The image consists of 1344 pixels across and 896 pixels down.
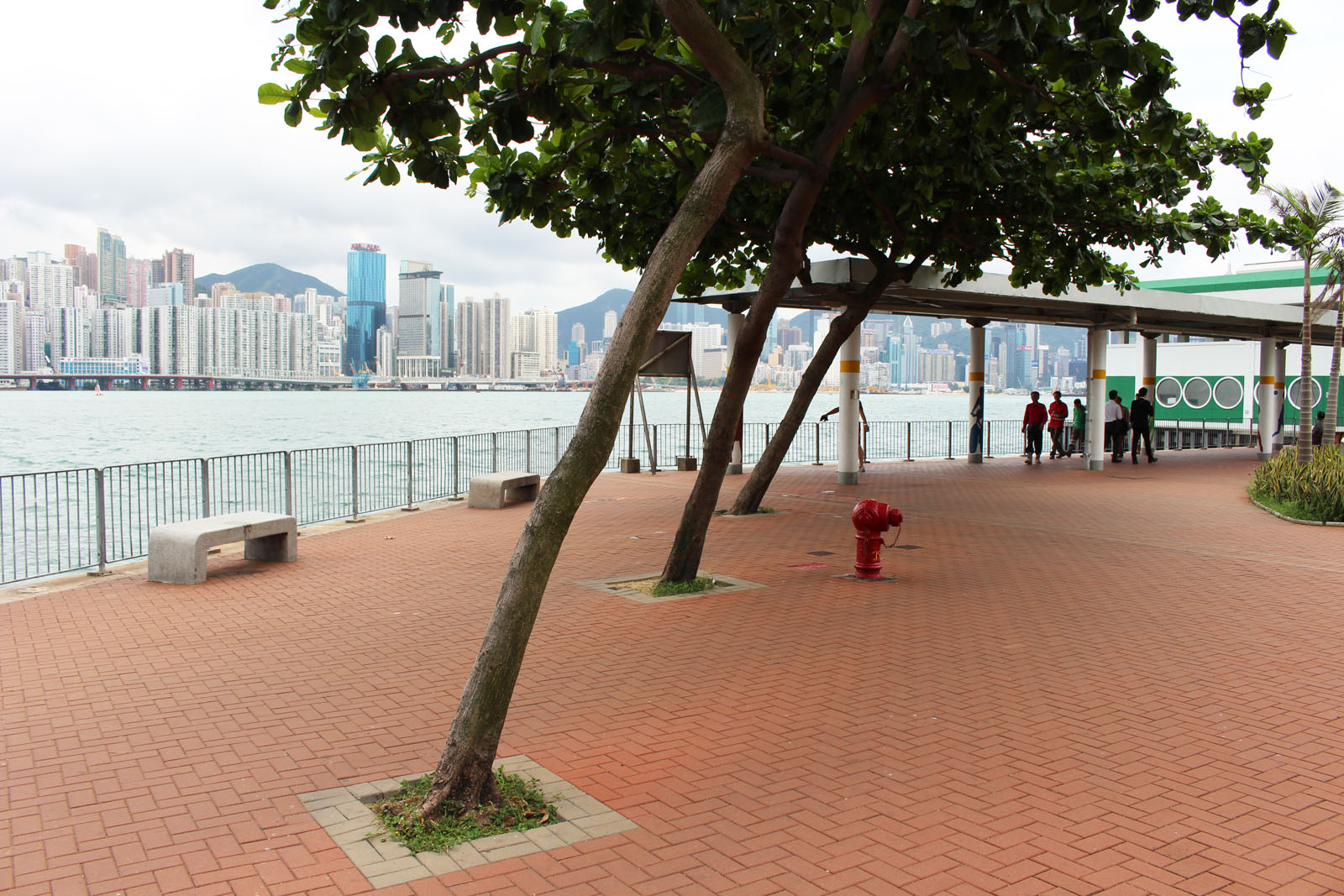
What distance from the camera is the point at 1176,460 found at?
29.2 metres

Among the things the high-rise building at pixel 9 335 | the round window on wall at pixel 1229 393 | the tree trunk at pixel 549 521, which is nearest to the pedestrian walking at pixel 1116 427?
the round window on wall at pixel 1229 393

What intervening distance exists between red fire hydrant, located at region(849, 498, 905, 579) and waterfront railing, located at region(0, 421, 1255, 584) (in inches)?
148

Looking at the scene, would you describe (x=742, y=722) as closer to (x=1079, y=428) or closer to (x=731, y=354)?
(x=731, y=354)

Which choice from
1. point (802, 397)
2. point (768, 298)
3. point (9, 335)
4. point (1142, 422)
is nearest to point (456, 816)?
point (768, 298)

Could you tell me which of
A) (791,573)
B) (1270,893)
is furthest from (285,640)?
(1270,893)

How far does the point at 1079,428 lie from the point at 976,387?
17.5 ft

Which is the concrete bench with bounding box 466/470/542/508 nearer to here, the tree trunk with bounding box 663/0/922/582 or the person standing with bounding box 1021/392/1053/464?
the tree trunk with bounding box 663/0/922/582

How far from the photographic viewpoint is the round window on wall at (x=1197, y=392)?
44.3m

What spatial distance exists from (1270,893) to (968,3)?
5121 millimetres

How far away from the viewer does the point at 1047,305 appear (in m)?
23.4

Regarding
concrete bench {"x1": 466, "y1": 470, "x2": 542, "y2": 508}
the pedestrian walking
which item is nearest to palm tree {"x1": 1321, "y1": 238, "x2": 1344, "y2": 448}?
the pedestrian walking

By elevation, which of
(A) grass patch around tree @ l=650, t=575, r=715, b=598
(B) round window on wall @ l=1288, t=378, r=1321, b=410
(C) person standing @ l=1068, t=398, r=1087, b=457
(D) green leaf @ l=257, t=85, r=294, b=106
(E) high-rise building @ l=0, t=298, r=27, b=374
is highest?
(E) high-rise building @ l=0, t=298, r=27, b=374

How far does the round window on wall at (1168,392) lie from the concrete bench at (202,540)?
146ft

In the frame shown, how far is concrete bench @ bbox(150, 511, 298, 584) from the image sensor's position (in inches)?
391
